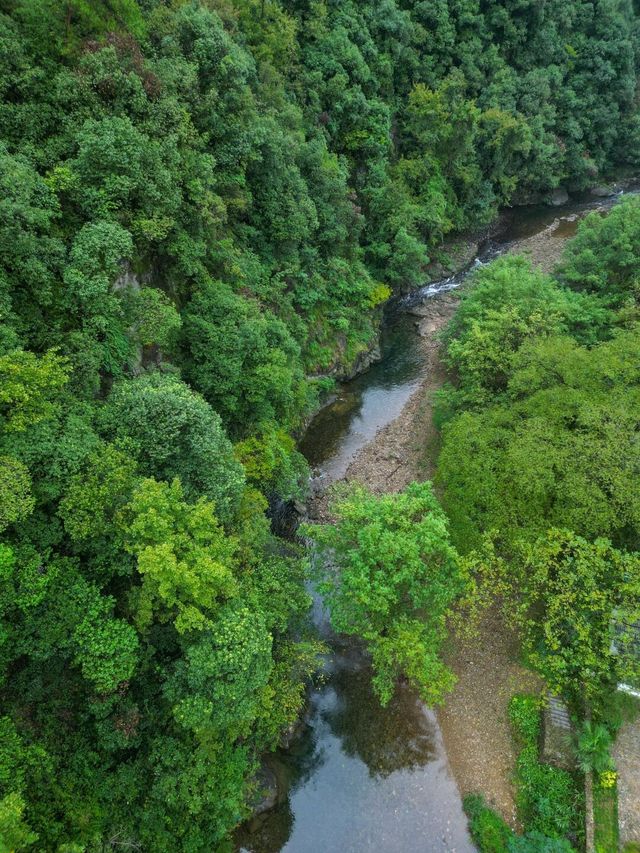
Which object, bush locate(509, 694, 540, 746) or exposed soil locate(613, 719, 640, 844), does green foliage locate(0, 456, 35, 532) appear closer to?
bush locate(509, 694, 540, 746)

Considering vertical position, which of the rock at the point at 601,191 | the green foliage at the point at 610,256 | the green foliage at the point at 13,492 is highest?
the green foliage at the point at 13,492

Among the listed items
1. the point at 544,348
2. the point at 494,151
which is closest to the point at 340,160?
the point at 494,151

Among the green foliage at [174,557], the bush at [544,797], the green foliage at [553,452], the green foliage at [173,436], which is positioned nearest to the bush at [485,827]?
the bush at [544,797]

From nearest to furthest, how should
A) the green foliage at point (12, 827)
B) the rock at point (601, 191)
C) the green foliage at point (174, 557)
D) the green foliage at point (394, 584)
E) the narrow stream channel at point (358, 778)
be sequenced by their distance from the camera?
the green foliage at point (12, 827)
the green foliage at point (174, 557)
the green foliage at point (394, 584)
the narrow stream channel at point (358, 778)
the rock at point (601, 191)

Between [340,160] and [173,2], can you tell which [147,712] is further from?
[340,160]

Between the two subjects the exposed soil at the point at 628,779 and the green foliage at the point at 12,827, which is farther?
the exposed soil at the point at 628,779

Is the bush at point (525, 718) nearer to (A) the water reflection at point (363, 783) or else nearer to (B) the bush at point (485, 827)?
(B) the bush at point (485, 827)

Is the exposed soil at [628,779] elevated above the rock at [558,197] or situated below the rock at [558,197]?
below

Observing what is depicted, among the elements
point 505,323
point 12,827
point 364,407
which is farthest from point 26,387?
point 364,407
